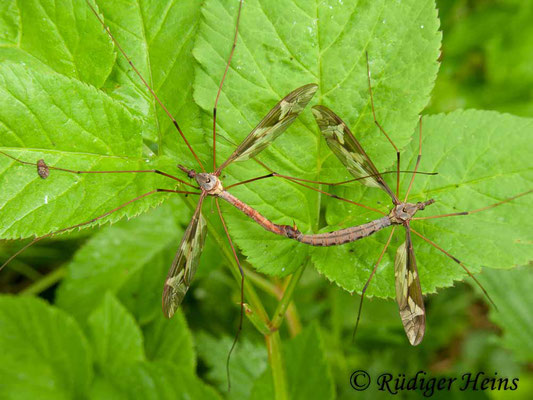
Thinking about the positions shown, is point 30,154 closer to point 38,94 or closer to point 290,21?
point 38,94

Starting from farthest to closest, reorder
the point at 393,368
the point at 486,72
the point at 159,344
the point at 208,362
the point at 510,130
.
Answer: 1. the point at 486,72
2. the point at 393,368
3. the point at 208,362
4. the point at 159,344
5. the point at 510,130

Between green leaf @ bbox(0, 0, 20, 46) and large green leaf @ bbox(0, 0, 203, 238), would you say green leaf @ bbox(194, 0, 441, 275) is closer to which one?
large green leaf @ bbox(0, 0, 203, 238)

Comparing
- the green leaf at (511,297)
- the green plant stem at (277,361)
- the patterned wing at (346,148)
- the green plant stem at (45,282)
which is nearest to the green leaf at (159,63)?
the patterned wing at (346,148)

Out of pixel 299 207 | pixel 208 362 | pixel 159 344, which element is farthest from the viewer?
pixel 208 362

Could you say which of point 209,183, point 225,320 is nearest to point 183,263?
point 209,183

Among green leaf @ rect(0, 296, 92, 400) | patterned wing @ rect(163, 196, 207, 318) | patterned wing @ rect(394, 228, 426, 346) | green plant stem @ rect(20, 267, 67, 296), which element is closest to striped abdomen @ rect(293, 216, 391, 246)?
patterned wing @ rect(394, 228, 426, 346)

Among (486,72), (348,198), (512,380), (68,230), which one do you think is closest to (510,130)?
(348,198)
